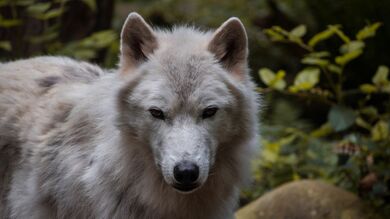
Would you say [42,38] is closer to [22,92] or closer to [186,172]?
[22,92]

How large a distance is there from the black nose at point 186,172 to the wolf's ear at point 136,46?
922 millimetres

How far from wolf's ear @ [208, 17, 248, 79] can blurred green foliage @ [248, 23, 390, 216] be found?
1.18m

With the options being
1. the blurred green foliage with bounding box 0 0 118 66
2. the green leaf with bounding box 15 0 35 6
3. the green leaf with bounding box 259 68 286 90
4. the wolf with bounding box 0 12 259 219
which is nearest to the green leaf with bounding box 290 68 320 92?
the green leaf with bounding box 259 68 286 90

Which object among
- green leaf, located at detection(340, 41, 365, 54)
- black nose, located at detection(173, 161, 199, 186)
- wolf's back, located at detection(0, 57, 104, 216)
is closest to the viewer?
black nose, located at detection(173, 161, 199, 186)

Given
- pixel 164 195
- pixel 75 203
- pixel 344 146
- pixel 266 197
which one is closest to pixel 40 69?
pixel 75 203

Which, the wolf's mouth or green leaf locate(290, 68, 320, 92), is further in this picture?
green leaf locate(290, 68, 320, 92)

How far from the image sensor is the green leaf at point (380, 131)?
698cm

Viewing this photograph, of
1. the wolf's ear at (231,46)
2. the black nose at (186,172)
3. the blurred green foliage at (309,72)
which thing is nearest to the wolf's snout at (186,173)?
the black nose at (186,172)

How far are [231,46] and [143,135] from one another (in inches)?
35.5

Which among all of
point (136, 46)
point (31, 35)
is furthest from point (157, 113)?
point (31, 35)

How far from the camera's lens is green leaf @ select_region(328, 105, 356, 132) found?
6526 millimetres

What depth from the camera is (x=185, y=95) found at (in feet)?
14.1

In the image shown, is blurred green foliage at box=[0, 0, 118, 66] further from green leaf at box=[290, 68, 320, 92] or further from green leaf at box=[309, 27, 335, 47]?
green leaf at box=[309, 27, 335, 47]

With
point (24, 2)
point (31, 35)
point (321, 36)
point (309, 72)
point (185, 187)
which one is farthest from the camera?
point (31, 35)
